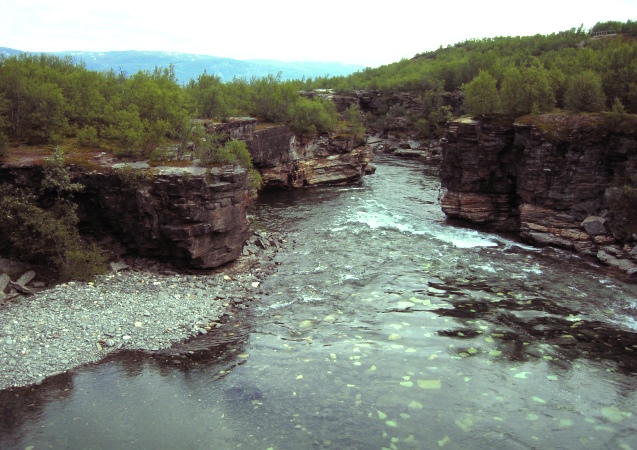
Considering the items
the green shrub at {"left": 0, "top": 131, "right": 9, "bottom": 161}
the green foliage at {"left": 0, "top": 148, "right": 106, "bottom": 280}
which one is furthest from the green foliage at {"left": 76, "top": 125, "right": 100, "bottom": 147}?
the green foliage at {"left": 0, "top": 148, "right": 106, "bottom": 280}

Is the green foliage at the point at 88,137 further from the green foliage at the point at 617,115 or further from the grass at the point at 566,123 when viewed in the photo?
the green foliage at the point at 617,115

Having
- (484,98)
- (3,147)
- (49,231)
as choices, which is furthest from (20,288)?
(484,98)

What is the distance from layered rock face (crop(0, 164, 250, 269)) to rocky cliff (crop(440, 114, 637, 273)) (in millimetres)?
17935

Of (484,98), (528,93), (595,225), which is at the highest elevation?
(528,93)

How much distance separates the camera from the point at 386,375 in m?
16.9

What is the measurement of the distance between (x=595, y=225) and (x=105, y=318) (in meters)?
28.2

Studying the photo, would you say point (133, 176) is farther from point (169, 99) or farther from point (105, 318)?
point (169, 99)

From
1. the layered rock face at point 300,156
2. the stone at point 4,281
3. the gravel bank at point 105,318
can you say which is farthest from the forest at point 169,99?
the gravel bank at point 105,318

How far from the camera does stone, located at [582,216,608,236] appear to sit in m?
29.5

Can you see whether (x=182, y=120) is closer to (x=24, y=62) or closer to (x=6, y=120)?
(x=6, y=120)

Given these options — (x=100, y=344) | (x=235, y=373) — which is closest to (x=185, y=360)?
(x=235, y=373)

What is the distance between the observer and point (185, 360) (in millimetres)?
17734

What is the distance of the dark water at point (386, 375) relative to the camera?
14.0 m

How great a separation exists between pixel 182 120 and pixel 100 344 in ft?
58.9
